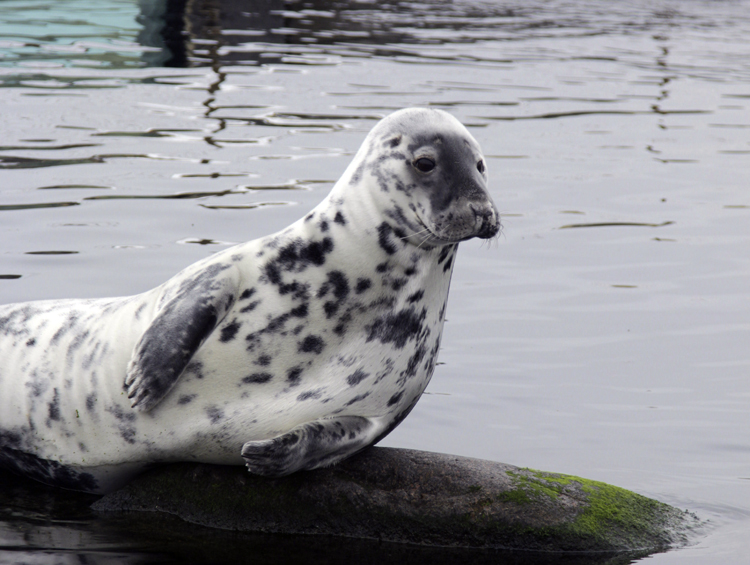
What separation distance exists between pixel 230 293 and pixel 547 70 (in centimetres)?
1636

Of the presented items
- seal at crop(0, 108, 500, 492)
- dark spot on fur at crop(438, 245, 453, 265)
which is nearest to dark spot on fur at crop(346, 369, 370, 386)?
seal at crop(0, 108, 500, 492)

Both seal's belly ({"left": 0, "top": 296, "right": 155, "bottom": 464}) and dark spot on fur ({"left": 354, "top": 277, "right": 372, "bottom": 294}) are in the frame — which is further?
seal's belly ({"left": 0, "top": 296, "right": 155, "bottom": 464})

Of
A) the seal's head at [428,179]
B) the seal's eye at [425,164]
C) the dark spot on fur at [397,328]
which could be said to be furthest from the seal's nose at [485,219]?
the dark spot on fur at [397,328]

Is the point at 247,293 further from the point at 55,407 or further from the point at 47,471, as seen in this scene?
the point at 47,471

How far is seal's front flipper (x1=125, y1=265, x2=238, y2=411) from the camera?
4.27 meters

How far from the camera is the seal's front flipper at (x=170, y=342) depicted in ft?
14.0

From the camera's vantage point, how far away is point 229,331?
446 cm

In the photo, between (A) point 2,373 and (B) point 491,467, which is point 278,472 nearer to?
(B) point 491,467

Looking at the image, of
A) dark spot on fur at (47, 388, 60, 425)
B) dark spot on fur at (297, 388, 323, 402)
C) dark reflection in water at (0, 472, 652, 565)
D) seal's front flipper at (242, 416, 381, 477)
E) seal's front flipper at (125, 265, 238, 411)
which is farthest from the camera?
dark spot on fur at (47, 388, 60, 425)

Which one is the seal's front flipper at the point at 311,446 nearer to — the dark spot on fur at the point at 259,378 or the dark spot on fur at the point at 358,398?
the dark spot on fur at the point at 358,398

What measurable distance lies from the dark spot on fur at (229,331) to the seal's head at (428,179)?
777mm

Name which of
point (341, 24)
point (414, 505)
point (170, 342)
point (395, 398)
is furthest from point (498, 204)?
point (341, 24)

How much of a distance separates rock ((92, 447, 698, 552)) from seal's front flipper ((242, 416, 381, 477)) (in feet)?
0.61

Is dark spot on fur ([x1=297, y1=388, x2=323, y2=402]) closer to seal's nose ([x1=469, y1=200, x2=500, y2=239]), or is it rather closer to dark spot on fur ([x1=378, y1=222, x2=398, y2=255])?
dark spot on fur ([x1=378, y1=222, x2=398, y2=255])
